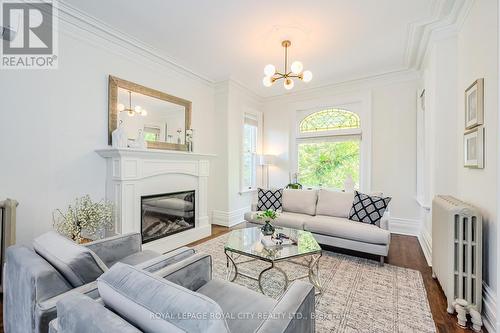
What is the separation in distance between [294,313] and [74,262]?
1.21 metres

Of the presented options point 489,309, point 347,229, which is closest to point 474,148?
point 489,309

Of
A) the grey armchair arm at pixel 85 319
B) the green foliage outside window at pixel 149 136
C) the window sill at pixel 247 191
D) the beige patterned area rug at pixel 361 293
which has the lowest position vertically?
the beige patterned area rug at pixel 361 293

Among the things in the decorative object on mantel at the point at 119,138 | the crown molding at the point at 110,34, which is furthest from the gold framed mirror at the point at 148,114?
the crown molding at the point at 110,34

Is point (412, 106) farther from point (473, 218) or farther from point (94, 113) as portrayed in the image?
point (94, 113)

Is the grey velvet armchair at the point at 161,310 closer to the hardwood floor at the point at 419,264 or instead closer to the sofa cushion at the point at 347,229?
the hardwood floor at the point at 419,264

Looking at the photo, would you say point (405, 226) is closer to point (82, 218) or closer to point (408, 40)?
point (408, 40)

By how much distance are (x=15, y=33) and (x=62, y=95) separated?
690mm

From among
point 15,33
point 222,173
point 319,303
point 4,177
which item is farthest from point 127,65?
point 319,303

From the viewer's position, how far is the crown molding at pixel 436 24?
8.17 feet

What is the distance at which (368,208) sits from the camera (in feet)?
10.8

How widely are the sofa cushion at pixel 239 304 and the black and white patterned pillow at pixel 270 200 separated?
2532 millimetres

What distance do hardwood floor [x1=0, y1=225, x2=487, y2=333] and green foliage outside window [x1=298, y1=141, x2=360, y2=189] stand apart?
1435 mm

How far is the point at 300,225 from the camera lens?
11.2 ft

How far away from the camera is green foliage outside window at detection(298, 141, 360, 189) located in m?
4.84
